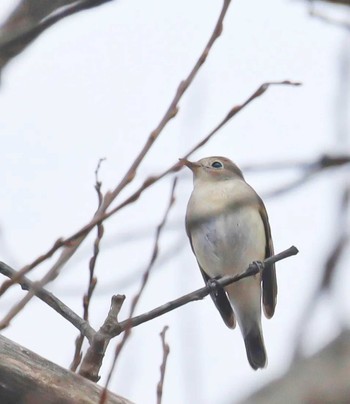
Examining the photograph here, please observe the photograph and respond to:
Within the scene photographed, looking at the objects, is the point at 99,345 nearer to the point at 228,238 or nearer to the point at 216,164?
the point at 228,238

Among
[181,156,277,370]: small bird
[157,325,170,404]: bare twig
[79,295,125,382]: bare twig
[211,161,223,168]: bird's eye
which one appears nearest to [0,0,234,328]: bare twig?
[157,325,170,404]: bare twig

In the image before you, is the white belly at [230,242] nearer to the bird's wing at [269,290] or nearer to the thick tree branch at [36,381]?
the bird's wing at [269,290]

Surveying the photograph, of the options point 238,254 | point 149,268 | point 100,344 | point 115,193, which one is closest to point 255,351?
point 238,254

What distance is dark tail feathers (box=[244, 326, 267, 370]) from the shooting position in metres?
5.46

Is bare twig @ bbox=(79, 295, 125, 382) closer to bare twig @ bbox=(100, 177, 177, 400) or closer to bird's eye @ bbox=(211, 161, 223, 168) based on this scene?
bare twig @ bbox=(100, 177, 177, 400)

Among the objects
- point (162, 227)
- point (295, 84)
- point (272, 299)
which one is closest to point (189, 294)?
point (162, 227)

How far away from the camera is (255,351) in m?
5.50

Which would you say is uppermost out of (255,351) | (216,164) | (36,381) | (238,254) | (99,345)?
(216,164)

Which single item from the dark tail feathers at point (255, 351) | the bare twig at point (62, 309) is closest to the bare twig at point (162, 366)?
the bare twig at point (62, 309)

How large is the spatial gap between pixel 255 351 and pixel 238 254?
2.24 ft

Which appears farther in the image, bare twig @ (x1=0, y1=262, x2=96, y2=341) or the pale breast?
the pale breast

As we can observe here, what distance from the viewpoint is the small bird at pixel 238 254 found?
5.41m

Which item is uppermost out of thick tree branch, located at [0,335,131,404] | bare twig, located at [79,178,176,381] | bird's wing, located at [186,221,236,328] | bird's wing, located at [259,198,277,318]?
bird's wing, located at [259,198,277,318]

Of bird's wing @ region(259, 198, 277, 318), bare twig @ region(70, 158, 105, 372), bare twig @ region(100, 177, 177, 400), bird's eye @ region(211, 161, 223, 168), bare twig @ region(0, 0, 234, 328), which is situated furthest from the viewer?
bird's eye @ region(211, 161, 223, 168)
